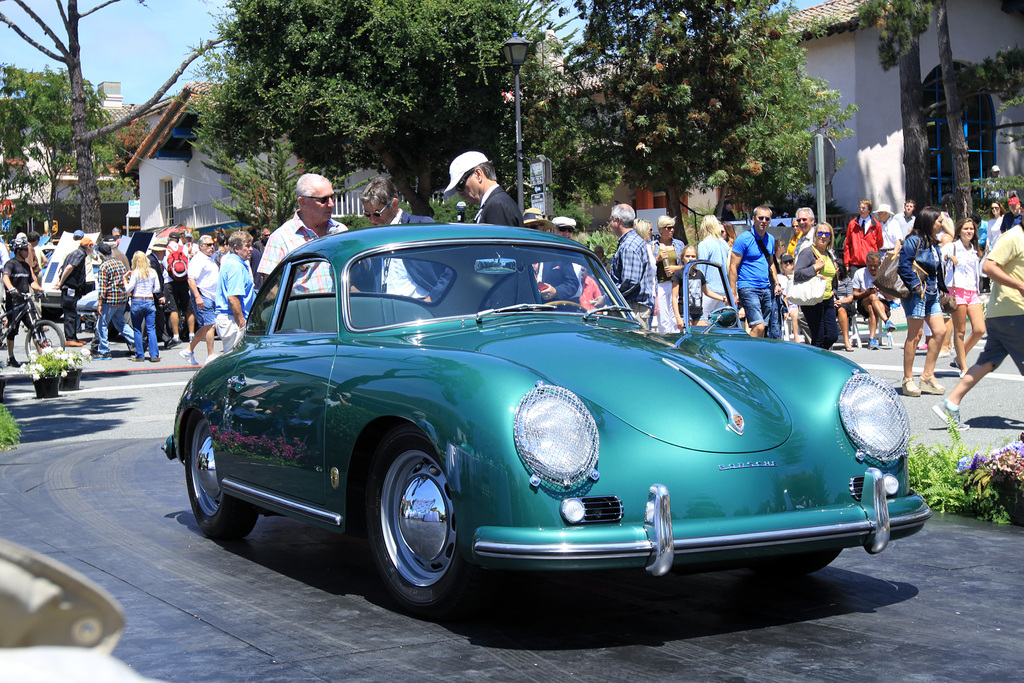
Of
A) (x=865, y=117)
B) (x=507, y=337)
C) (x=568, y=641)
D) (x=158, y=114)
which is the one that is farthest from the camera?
(x=158, y=114)

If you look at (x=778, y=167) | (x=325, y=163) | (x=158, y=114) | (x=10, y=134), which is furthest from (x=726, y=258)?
(x=158, y=114)

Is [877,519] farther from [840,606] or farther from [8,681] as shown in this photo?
[8,681]

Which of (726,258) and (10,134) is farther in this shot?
(10,134)

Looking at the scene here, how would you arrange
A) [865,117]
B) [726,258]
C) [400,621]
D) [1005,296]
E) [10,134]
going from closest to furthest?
[400,621]
[1005,296]
[726,258]
[865,117]
[10,134]

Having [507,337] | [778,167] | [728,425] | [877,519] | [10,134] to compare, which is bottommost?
[877,519]

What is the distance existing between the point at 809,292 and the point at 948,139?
27946mm

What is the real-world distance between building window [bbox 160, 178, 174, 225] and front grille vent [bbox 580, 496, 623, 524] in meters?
54.2

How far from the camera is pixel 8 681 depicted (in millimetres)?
1152

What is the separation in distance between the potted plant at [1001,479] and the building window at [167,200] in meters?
52.6

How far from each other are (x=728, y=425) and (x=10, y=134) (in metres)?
53.0

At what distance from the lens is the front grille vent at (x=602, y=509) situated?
388 centimetres

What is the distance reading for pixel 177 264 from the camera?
20609 millimetres

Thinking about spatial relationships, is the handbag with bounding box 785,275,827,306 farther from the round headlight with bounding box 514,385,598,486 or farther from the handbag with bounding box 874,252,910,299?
the round headlight with bounding box 514,385,598,486

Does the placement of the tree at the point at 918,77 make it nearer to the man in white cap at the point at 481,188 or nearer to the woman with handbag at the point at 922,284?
the woman with handbag at the point at 922,284
